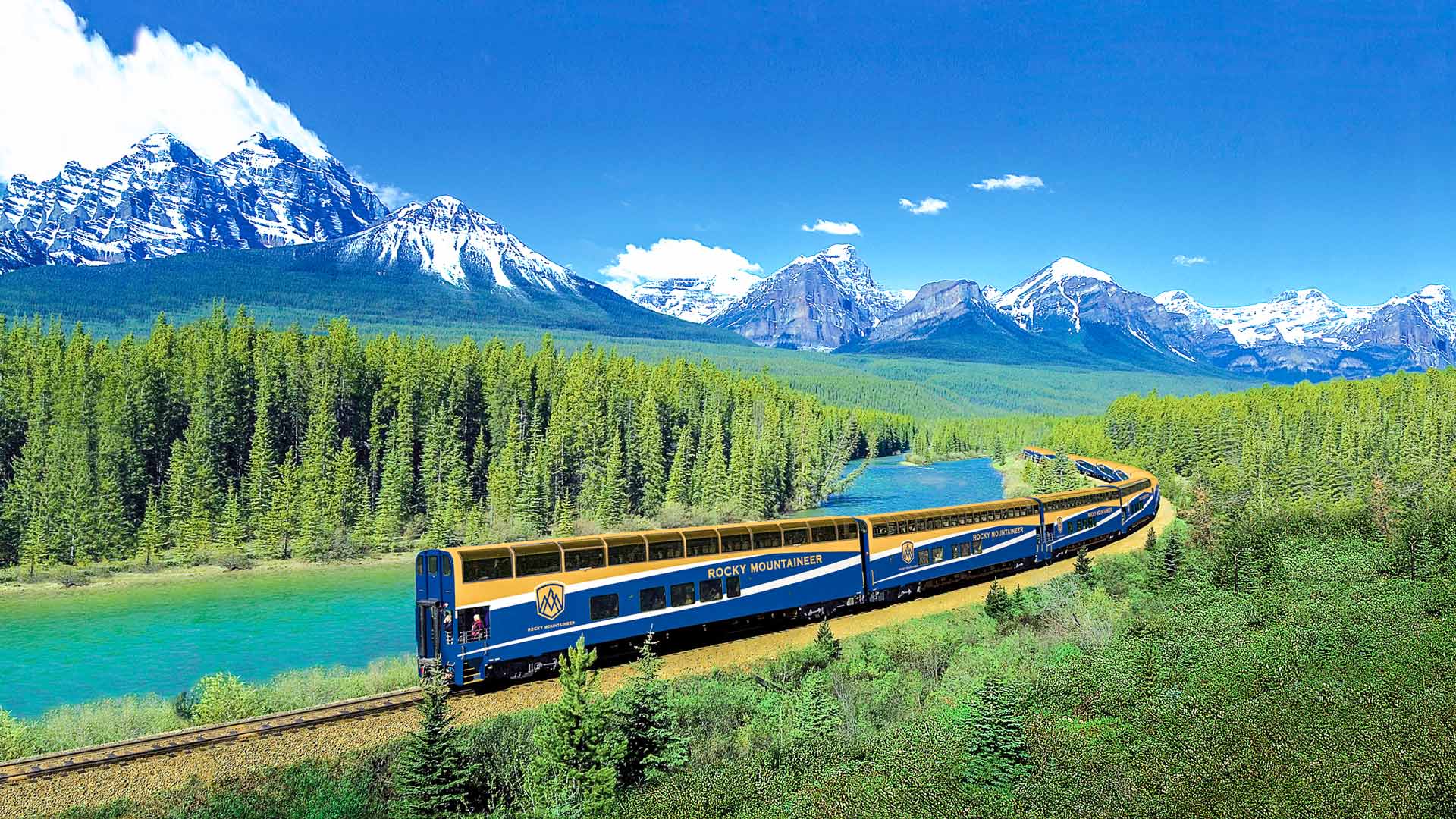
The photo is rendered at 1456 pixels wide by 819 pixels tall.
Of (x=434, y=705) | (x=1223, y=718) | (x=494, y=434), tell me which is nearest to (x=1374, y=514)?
(x=1223, y=718)

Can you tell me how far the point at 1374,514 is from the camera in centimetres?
5231

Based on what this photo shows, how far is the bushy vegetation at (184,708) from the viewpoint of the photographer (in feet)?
77.5

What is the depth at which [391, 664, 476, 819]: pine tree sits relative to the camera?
16359 mm

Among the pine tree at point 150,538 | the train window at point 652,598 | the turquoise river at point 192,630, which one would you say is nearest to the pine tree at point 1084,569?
the train window at point 652,598

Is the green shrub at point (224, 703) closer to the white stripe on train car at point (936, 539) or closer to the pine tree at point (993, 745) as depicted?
the pine tree at point (993, 745)

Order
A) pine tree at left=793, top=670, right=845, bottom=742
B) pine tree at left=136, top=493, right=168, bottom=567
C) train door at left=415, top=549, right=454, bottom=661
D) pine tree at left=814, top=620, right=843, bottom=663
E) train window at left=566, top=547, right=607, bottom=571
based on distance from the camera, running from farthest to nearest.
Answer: pine tree at left=136, top=493, right=168, bottom=567
pine tree at left=814, top=620, right=843, bottom=663
train window at left=566, top=547, right=607, bottom=571
train door at left=415, top=549, right=454, bottom=661
pine tree at left=793, top=670, right=845, bottom=742

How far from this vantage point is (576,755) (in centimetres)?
1747

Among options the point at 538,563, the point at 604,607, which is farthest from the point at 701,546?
the point at 538,563

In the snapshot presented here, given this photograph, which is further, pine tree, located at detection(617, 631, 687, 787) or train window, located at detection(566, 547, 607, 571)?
train window, located at detection(566, 547, 607, 571)

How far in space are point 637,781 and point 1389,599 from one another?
26693mm

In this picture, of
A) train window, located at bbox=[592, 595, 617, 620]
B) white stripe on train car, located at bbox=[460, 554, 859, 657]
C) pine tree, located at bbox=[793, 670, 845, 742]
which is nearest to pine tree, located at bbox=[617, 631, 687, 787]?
pine tree, located at bbox=[793, 670, 845, 742]

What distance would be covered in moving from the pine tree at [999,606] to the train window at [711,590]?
13.1 metres

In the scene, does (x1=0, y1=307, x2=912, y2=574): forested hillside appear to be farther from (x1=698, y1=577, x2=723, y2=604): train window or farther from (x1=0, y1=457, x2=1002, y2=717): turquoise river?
(x1=698, y1=577, x2=723, y2=604): train window

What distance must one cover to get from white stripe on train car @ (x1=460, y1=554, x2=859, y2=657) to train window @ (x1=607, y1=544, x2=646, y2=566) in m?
1.77
